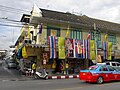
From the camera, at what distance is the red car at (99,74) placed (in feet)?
59.6

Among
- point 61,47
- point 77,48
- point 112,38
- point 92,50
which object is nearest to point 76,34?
point 77,48

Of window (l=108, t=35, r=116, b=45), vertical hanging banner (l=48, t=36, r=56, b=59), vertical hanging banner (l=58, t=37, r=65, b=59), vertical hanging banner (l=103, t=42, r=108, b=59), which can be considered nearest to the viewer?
vertical hanging banner (l=48, t=36, r=56, b=59)

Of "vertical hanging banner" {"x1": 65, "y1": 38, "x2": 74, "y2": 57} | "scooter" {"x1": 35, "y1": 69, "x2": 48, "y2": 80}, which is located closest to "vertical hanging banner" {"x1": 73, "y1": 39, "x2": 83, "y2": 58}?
"vertical hanging banner" {"x1": 65, "y1": 38, "x2": 74, "y2": 57}

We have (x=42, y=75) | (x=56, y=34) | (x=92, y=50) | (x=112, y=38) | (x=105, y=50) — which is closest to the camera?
(x=42, y=75)

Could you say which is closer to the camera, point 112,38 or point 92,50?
point 92,50

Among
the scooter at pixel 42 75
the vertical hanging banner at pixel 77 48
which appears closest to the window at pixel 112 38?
the vertical hanging banner at pixel 77 48

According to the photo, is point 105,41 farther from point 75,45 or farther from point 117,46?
point 75,45

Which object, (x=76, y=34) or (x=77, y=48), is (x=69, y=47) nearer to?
(x=77, y=48)

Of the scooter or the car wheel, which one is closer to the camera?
the car wheel

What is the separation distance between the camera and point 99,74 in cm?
1841

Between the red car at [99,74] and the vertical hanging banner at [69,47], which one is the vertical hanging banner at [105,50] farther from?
the red car at [99,74]

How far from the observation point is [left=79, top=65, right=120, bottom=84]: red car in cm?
1817

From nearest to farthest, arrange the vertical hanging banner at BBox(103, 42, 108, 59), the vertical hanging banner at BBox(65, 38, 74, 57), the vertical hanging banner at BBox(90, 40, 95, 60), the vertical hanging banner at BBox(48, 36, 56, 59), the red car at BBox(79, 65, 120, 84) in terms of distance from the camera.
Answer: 1. the red car at BBox(79, 65, 120, 84)
2. the vertical hanging banner at BBox(48, 36, 56, 59)
3. the vertical hanging banner at BBox(65, 38, 74, 57)
4. the vertical hanging banner at BBox(90, 40, 95, 60)
5. the vertical hanging banner at BBox(103, 42, 108, 59)

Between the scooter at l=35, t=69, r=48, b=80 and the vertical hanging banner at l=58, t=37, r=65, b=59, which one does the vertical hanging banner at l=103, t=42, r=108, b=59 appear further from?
the scooter at l=35, t=69, r=48, b=80
